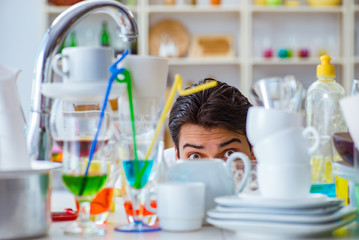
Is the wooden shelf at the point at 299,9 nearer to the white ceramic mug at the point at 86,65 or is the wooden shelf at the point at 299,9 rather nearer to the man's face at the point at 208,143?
the man's face at the point at 208,143

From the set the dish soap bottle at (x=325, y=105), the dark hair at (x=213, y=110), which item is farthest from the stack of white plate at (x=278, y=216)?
the dark hair at (x=213, y=110)

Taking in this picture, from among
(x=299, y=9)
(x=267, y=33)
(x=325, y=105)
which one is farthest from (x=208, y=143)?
(x=267, y=33)

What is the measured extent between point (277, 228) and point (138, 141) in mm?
252

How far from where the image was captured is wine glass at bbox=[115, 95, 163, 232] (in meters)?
0.91

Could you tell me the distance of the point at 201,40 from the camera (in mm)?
4316

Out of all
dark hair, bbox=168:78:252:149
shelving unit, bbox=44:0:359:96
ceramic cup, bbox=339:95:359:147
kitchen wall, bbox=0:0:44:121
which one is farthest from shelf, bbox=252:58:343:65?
ceramic cup, bbox=339:95:359:147

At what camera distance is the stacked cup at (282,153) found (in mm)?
850

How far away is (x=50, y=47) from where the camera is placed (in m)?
1.05

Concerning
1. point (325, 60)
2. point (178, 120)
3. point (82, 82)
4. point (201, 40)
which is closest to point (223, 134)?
point (178, 120)

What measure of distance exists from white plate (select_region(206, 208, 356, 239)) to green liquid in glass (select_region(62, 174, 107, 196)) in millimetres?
184

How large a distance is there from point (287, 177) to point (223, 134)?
0.82 meters

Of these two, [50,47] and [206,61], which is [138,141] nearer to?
[50,47]

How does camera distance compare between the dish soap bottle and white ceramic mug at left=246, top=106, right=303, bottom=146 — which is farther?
the dish soap bottle

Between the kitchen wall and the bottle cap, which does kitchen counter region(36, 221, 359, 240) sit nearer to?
the bottle cap
